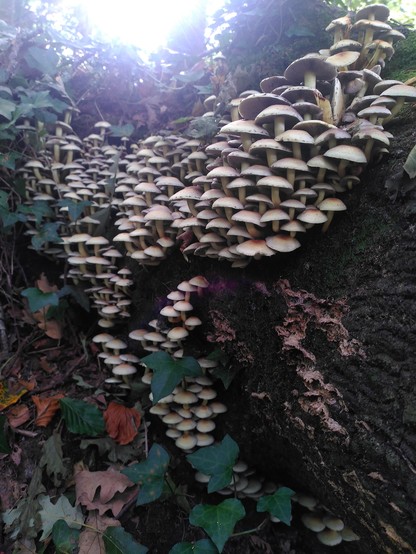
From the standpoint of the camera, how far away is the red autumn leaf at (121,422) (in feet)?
10.4

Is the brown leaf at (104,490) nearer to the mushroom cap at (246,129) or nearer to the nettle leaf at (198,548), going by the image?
the nettle leaf at (198,548)

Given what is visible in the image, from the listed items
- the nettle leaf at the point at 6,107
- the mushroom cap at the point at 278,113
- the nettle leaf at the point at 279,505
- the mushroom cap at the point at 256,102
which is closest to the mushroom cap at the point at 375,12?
the mushroom cap at the point at 256,102

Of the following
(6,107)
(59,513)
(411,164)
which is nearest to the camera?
(411,164)

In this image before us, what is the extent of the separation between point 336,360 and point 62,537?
2032mm

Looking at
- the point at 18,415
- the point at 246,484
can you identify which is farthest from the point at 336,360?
the point at 18,415

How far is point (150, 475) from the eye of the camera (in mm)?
2500

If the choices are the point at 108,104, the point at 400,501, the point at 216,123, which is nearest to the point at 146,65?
the point at 108,104

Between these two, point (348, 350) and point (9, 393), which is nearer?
point (348, 350)

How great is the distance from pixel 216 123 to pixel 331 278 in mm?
1769

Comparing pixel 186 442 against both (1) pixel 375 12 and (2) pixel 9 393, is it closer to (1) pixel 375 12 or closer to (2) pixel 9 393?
(2) pixel 9 393

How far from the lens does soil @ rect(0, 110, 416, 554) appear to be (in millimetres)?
1812

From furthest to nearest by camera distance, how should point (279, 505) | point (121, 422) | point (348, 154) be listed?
point (121, 422) < point (279, 505) < point (348, 154)

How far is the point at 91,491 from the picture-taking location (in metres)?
2.77

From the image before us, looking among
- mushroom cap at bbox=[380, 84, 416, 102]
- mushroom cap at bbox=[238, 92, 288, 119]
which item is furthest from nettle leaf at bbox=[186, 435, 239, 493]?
mushroom cap at bbox=[380, 84, 416, 102]
